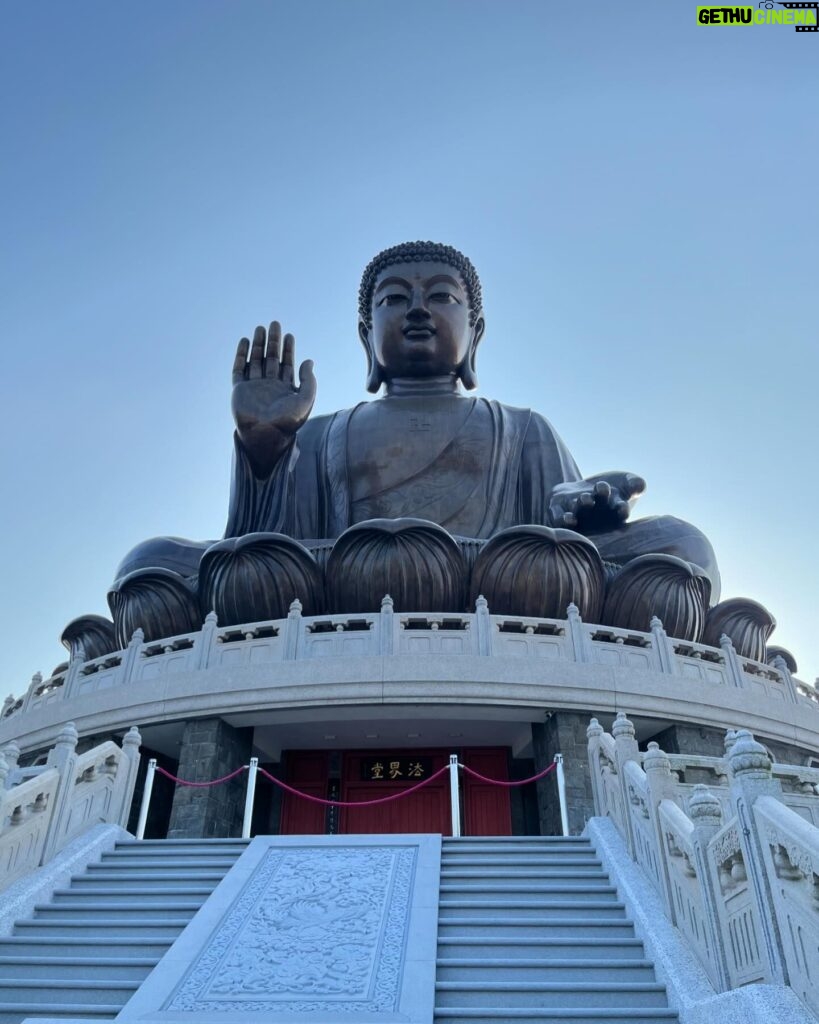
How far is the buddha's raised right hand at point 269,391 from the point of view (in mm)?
11836

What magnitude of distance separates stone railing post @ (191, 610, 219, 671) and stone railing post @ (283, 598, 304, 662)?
0.79 metres

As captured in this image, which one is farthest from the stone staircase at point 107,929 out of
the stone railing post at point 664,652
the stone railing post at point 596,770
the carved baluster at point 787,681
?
the carved baluster at point 787,681

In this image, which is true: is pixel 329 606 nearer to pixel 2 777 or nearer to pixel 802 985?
pixel 2 777

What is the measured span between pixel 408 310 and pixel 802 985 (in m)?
12.5

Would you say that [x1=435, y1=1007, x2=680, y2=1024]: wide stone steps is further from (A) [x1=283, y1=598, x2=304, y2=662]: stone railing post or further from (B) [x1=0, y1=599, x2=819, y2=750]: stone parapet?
(A) [x1=283, y1=598, x2=304, y2=662]: stone railing post

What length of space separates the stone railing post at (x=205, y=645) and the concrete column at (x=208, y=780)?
1.91 ft

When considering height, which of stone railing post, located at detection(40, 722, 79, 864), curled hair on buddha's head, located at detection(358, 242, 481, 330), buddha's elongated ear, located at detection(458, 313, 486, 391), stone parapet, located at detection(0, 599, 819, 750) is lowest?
stone railing post, located at detection(40, 722, 79, 864)

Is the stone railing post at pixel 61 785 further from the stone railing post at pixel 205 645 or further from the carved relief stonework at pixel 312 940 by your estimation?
the stone railing post at pixel 205 645

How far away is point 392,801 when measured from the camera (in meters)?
9.08

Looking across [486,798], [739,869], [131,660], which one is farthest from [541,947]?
[131,660]

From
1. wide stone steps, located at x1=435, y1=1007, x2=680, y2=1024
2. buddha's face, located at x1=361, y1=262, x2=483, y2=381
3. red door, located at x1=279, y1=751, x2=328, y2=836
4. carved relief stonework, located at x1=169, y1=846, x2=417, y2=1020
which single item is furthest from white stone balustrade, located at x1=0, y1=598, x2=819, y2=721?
buddha's face, located at x1=361, y1=262, x2=483, y2=381

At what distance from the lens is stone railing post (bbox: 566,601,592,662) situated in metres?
8.71

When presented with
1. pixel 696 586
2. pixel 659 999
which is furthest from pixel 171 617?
pixel 659 999

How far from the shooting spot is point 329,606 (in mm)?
10062
